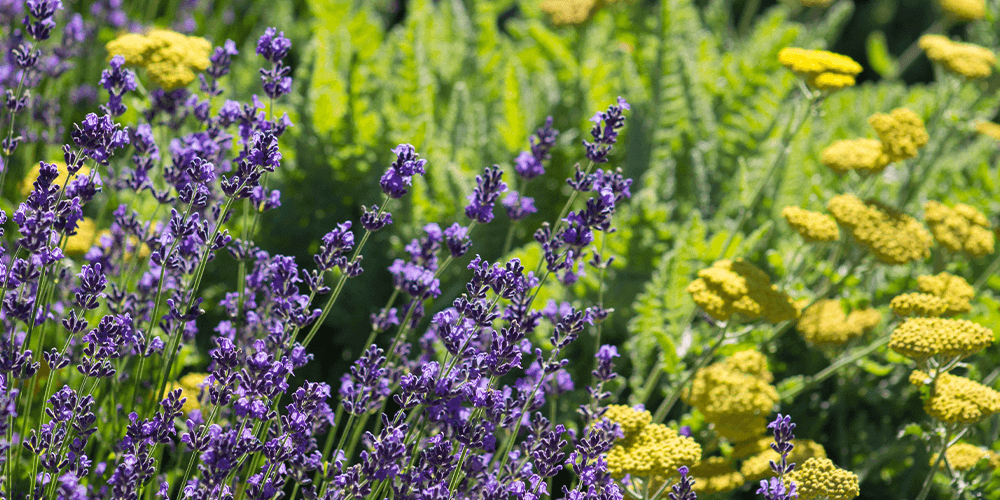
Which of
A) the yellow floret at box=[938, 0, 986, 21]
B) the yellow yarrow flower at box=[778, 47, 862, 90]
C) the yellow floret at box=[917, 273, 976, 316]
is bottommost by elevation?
the yellow floret at box=[917, 273, 976, 316]

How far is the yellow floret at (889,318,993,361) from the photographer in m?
1.47

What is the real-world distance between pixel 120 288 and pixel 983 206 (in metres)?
2.52

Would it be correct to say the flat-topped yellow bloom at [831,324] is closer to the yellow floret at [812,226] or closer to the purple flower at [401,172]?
the yellow floret at [812,226]

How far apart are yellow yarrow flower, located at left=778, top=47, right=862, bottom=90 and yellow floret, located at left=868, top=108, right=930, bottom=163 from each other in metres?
0.14

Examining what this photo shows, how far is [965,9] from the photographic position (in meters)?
3.48

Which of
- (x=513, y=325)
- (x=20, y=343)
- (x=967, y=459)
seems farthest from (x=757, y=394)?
(x=20, y=343)

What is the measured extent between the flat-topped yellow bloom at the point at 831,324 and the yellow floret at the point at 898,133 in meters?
0.38

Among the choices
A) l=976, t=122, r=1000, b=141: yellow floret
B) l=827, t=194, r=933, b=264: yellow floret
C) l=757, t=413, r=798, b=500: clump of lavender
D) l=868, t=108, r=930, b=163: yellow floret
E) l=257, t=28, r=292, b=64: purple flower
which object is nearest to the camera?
l=757, t=413, r=798, b=500: clump of lavender

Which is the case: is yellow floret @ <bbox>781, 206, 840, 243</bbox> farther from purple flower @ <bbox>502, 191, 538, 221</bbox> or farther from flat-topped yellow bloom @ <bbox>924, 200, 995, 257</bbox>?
purple flower @ <bbox>502, 191, 538, 221</bbox>

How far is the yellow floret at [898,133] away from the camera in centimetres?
192

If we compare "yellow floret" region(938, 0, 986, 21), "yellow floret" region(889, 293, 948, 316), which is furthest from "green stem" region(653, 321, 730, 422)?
"yellow floret" region(938, 0, 986, 21)

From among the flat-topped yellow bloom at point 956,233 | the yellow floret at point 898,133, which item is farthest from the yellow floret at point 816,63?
the flat-topped yellow bloom at point 956,233

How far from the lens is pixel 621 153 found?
9.66ft

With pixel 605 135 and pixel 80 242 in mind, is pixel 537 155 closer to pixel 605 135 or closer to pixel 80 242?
pixel 605 135
